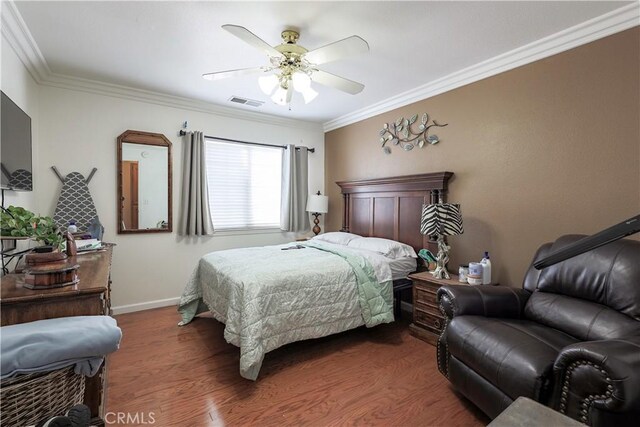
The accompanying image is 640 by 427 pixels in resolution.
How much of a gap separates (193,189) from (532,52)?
3.70m

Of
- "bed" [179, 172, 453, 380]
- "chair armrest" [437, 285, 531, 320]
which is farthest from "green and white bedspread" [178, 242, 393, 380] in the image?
"chair armrest" [437, 285, 531, 320]

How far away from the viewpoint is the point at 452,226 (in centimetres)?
269

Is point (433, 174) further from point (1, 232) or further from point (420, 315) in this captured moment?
point (1, 232)

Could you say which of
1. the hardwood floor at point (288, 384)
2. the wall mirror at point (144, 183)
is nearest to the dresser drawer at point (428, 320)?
the hardwood floor at point (288, 384)

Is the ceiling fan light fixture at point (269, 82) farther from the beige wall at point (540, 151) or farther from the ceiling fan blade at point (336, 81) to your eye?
the beige wall at point (540, 151)

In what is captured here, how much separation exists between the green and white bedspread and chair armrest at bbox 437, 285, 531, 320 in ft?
2.49

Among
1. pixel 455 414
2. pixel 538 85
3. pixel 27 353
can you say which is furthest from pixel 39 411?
pixel 538 85

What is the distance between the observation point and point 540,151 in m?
2.46

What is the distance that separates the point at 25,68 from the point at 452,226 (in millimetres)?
3959

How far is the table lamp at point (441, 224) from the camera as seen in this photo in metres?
2.69

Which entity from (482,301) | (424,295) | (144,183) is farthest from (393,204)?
(144,183)

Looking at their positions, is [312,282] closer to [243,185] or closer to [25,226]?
[25,226]

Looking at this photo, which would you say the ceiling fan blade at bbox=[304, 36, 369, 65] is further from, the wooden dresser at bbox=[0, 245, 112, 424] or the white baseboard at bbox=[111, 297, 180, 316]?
the white baseboard at bbox=[111, 297, 180, 316]

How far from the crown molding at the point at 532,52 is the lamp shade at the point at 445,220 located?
129 cm
